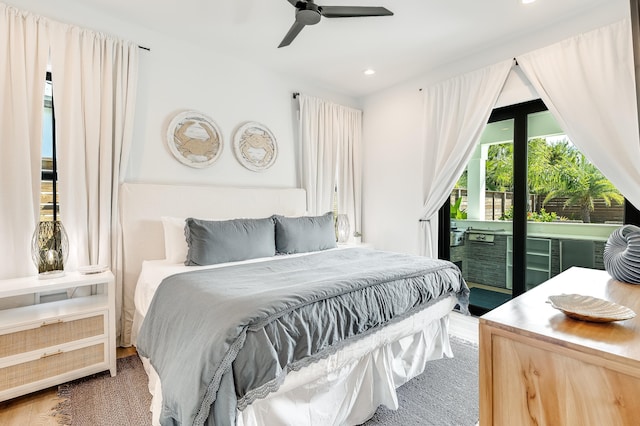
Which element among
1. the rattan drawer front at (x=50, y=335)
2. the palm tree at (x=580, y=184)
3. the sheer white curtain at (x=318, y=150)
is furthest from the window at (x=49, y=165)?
the palm tree at (x=580, y=184)

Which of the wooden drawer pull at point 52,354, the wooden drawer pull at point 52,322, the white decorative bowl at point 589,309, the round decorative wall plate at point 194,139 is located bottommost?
the wooden drawer pull at point 52,354

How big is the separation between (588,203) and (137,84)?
4.07m

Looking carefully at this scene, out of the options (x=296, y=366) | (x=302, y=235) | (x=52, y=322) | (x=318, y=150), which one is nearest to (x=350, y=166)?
(x=318, y=150)

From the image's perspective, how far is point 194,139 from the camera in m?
3.10

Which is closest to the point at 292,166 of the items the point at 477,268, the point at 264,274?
the point at 264,274

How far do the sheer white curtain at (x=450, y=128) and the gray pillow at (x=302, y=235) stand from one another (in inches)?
49.8

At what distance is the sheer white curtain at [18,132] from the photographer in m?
2.20

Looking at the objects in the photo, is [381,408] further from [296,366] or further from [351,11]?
[351,11]

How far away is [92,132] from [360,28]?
2404mm

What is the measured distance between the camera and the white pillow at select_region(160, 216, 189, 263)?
2574 millimetres

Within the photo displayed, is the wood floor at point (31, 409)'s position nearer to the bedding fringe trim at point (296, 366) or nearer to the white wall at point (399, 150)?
the bedding fringe trim at point (296, 366)

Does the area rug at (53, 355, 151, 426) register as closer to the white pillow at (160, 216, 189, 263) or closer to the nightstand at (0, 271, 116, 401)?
the nightstand at (0, 271, 116, 401)

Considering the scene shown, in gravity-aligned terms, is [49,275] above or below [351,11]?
below

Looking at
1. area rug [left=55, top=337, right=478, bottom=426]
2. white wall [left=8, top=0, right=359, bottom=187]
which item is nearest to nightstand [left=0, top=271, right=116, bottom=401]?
area rug [left=55, top=337, right=478, bottom=426]
